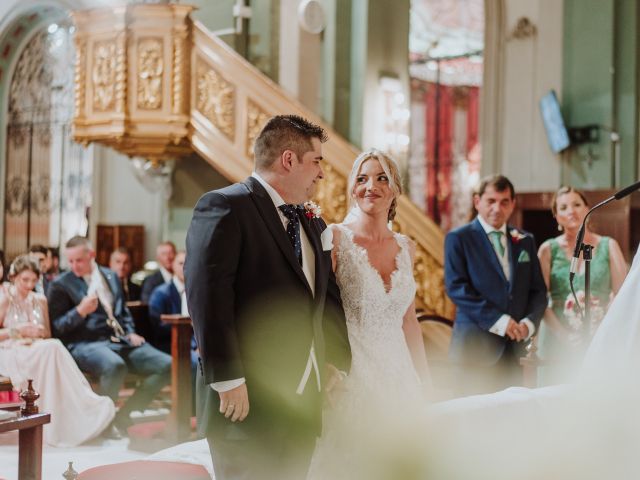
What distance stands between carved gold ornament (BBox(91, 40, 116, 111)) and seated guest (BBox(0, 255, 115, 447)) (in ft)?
9.91

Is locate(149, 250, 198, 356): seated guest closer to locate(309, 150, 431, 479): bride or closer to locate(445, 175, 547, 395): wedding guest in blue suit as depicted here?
locate(445, 175, 547, 395): wedding guest in blue suit

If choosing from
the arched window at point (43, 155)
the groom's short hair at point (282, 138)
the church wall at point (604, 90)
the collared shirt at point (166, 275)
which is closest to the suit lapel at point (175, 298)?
the collared shirt at point (166, 275)

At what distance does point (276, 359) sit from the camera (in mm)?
2938

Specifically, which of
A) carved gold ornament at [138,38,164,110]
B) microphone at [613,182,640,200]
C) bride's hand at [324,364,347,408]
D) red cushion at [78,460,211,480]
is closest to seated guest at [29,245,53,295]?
carved gold ornament at [138,38,164,110]

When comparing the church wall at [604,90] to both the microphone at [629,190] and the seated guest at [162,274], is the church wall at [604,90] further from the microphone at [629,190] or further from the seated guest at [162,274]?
the microphone at [629,190]

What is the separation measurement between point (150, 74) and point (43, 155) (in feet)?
18.8

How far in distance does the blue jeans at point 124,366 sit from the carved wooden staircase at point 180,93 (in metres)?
2.39

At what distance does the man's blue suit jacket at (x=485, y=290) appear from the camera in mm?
5059

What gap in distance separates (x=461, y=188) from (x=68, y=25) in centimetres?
893

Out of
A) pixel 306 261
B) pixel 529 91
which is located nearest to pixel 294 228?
pixel 306 261

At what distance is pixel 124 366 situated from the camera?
6891 millimetres

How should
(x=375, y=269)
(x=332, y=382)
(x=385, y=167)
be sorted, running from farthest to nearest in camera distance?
(x=375, y=269), (x=385, y=167), (x=332, y=382)

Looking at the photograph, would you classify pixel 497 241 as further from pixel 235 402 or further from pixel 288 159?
pixel 235 402

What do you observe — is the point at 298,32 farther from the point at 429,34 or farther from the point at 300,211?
the point at 429,34
